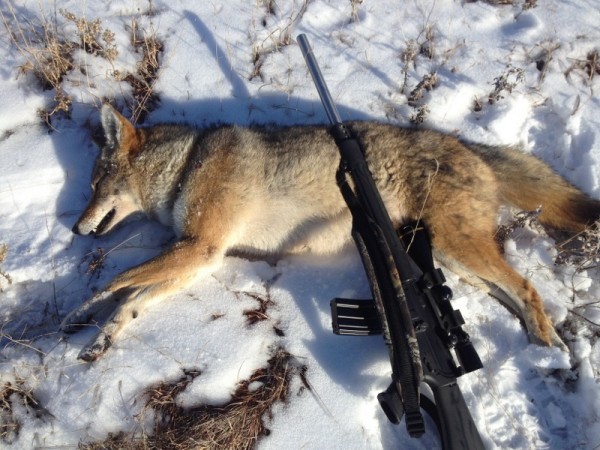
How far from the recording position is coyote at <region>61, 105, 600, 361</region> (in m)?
3.61

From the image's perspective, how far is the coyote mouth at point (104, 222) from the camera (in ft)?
13.5

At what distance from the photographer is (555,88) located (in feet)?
15.6

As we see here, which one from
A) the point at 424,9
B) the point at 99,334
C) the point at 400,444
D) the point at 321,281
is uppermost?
the point at 424,9

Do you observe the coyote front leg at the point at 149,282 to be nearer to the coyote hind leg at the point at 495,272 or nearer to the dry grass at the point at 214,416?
the dry grass at the point at 214,416

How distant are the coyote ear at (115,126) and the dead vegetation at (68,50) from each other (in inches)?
24.1

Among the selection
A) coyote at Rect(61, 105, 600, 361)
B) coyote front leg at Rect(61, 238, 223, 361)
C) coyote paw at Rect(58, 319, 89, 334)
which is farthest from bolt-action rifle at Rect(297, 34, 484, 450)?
coyote paw at Rect(58, 319, 89, 334)

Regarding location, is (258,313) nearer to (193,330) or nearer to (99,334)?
(193,330)

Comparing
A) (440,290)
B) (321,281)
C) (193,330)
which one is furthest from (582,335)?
(193,330)

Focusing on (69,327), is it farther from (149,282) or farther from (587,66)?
(587,66)

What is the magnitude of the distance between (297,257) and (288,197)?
635 mm

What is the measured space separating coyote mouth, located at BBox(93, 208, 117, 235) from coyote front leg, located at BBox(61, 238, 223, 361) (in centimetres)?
69

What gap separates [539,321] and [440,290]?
989 mm

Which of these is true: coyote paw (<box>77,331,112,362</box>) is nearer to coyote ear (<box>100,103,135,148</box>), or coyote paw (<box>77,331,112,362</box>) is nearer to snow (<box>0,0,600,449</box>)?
snow (<box>0,0,600,449</box>)

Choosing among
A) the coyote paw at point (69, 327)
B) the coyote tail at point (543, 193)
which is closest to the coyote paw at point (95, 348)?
the coyote paw at point (69, 327)
